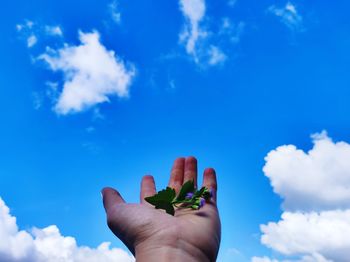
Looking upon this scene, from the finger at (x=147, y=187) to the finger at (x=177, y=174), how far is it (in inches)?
16.3

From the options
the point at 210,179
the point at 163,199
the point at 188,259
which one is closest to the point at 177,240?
the point at 188,259

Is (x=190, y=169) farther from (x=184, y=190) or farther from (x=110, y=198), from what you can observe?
(x=110, y=198)

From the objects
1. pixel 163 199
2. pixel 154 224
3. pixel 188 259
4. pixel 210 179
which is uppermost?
pixel 210 179

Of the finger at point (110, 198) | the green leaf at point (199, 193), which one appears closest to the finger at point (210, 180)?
the green leaf at point (199, 193)

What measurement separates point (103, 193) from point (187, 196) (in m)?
1.59

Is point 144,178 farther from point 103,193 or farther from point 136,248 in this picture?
point 136,248

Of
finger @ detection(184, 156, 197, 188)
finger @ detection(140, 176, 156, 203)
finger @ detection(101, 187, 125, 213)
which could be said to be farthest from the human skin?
finger @ detection(184, 156, 197, 188)

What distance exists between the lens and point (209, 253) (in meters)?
6.30

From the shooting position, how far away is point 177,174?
9594mm

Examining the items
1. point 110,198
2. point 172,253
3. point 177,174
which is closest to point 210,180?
point 177,174

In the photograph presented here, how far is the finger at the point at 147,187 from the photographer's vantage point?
906cm

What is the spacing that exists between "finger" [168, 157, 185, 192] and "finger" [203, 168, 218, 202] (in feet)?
2.15

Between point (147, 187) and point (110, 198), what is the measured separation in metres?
1.67

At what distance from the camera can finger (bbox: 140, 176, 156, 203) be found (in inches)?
357
